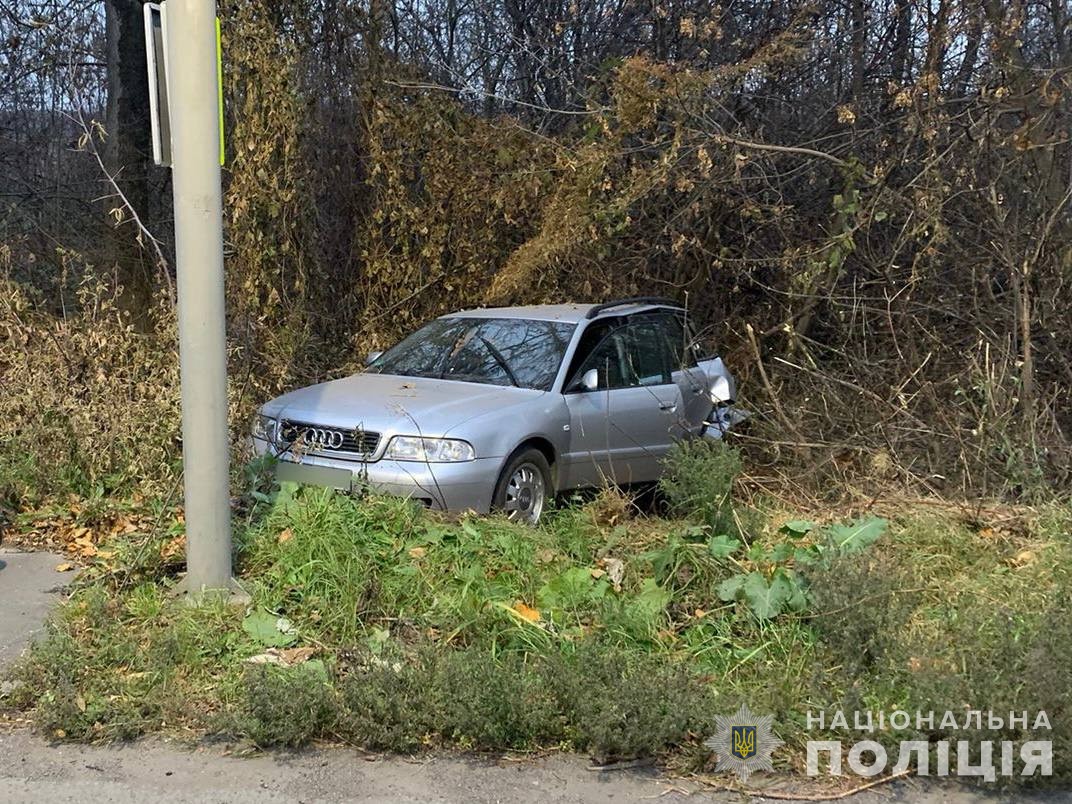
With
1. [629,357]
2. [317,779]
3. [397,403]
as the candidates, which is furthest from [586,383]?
[317,779]

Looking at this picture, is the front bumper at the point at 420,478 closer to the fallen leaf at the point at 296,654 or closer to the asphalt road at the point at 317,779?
the fallen leaf at the point at 296,654

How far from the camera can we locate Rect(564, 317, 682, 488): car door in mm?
7305

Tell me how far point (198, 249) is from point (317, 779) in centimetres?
252

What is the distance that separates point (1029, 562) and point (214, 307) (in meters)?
4.06

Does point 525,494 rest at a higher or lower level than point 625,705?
higher

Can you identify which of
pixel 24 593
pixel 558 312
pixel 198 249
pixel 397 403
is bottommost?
pixel 24 593

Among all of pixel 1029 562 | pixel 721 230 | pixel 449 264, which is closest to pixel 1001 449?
pixel 1029 562

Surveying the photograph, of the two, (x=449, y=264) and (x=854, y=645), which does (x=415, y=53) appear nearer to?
(x=449, y=264)

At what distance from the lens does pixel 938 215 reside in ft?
27.5

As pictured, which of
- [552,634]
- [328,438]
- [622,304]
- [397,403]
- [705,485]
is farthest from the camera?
[622,304]

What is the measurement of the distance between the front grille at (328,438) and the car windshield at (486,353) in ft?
3.96

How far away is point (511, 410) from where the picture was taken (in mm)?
6715

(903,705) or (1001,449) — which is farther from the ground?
(1001,449)
